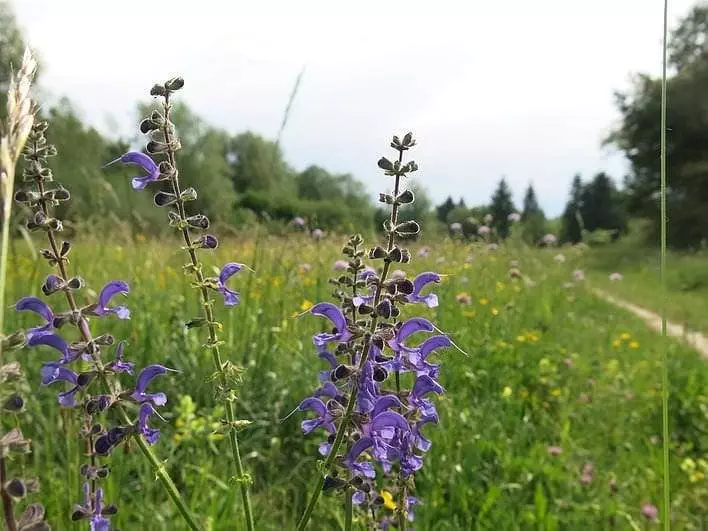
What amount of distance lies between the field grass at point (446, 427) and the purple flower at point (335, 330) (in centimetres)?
33

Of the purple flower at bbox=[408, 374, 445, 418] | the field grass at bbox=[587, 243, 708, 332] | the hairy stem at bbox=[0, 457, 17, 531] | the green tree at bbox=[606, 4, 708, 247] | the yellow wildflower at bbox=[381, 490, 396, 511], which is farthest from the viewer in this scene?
the green tree at bbox=[606, 4, 708, 247]

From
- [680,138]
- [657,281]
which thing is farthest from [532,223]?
[680,138]

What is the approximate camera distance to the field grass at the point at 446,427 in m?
2.89

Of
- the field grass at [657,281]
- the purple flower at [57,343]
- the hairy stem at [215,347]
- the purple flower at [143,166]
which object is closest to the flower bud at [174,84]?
the hairy stem at [215,347]

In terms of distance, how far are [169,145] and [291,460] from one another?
2.49 m

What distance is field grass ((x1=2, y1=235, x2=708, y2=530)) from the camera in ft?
9.48

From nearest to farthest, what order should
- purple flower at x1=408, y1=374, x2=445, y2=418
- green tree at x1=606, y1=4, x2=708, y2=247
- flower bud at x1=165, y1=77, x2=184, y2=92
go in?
1. flower bud at x1=165, y1=77, x2=184, y2=92
2. purple flower at x1=408, y1=374, x2=445, y2=418
3. green tree at x1=606, y1=4, x2=708, y2=247

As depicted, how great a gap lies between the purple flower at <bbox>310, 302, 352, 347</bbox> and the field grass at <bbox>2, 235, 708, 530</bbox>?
0.33m

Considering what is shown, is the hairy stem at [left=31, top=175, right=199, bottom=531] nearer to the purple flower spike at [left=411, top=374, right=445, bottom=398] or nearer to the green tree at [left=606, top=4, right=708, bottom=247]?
the purple flower spike at [left=411, top=374, right=445, bottom=398]

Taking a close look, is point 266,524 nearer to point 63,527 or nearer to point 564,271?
point 63,527

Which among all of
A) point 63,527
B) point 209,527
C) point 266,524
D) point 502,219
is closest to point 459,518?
point 266,524

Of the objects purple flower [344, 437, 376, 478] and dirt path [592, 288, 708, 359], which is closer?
purple flower [344, 437, 376, 478]

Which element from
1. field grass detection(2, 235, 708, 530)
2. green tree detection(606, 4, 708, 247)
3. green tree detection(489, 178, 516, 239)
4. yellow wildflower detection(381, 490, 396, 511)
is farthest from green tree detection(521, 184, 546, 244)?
green tree detection(606, 4, 708, 247)

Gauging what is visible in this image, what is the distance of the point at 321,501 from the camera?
3.02 metres
